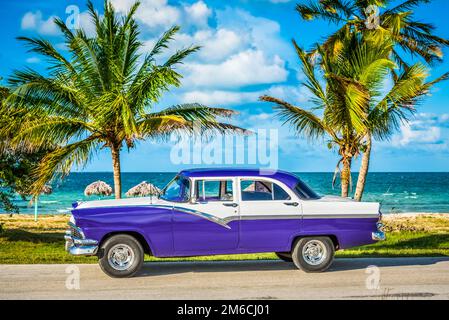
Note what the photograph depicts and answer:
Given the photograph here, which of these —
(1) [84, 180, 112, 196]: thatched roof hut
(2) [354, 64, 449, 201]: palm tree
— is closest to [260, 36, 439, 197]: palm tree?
(2) [354, 64, 449, 201]: palm tree

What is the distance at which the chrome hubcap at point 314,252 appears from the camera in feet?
35.6

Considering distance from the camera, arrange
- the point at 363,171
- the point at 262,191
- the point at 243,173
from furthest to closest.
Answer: the point at 363,171 → the point at 262,191 → the point at 243,173

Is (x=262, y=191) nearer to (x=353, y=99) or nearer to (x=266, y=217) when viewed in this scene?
(x=266, y=217)

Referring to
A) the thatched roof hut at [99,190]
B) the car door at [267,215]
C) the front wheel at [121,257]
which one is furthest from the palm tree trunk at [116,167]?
the thatched roof hut at [99,190]

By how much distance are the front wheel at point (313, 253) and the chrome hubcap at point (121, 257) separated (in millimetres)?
3056

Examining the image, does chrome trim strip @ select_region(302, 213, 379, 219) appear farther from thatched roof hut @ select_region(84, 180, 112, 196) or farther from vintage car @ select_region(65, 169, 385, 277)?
thatched roof hut @ select_region(84, 180, 112, 196)

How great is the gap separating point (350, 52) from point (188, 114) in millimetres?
5716

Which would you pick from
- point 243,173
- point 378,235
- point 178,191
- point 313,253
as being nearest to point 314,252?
A: point 313,253

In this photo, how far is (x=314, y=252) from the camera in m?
10.9

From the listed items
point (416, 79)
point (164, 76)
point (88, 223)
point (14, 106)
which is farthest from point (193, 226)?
point (416, 79)

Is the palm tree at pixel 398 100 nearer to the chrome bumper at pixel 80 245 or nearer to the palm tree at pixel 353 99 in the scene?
the palm tree at pixel 353 99

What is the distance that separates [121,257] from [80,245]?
754mm
